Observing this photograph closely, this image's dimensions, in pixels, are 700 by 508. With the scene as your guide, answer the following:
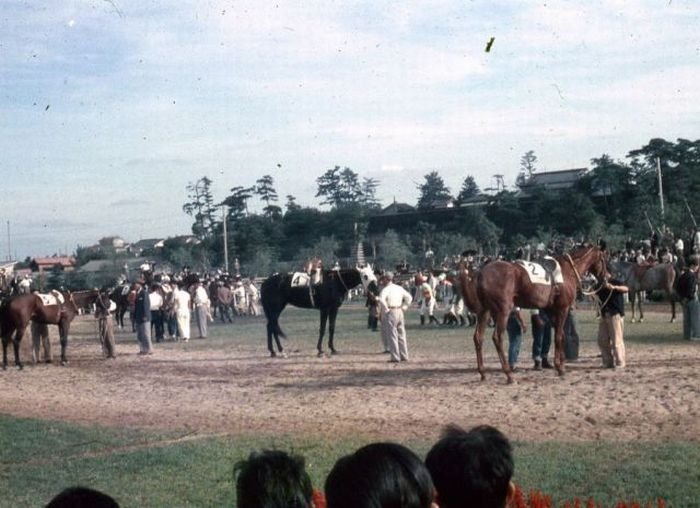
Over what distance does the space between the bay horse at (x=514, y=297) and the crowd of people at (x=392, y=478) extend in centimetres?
1143

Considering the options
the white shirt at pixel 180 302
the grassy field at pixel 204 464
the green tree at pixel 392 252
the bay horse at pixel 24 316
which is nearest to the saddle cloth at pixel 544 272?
the grassy field at pixel 204 464

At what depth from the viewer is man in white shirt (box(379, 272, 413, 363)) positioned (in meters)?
18.4

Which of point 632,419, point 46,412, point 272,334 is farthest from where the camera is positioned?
point 272,334

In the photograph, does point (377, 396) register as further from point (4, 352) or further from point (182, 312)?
point (182, 312)

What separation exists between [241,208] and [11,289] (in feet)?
138

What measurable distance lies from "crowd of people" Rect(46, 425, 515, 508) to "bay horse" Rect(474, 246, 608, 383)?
37.5ft

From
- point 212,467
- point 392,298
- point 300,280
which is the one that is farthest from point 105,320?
point 212,467

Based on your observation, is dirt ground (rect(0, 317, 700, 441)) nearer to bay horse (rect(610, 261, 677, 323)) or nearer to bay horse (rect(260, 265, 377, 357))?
bay horse (rect(260, 265, 377, 357))

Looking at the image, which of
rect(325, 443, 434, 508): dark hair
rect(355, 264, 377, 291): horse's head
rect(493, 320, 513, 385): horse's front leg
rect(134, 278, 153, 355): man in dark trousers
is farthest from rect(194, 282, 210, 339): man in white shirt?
rect(325, 443, 434, 508): dark hair

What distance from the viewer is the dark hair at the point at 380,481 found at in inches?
114

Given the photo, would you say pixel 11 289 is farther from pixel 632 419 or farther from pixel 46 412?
pixel 632 419

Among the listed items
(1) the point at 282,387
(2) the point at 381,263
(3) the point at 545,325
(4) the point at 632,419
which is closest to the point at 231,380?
(1) the point at 282,387

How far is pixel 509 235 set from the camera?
51188 millimetres

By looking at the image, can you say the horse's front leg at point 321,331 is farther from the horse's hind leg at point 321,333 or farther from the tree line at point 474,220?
the tree line at point 474,220
